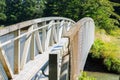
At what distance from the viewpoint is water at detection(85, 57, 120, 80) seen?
15789mm

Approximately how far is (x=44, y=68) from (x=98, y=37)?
16294 millimetres

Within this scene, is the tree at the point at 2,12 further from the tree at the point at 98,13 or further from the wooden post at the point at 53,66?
the wooden post at the point at 53,66

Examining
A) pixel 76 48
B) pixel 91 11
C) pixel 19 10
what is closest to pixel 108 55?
pixel 91 11

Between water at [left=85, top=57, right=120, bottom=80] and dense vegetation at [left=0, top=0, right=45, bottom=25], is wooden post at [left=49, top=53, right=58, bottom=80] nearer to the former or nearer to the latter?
water at [left=85, top=57, right=120, bottom=80]

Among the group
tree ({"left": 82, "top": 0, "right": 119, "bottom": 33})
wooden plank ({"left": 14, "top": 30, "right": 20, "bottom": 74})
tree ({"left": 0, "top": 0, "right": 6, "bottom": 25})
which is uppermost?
wooden plank ({"left": 14, "top": 30, "right": 20, "bottom": 74})

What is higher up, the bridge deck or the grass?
the bridge deck

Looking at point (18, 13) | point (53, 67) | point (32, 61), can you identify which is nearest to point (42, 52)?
point (32, 61)

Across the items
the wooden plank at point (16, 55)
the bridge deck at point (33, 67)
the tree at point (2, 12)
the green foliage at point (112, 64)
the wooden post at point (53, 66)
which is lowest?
the tree at point (2, 12)

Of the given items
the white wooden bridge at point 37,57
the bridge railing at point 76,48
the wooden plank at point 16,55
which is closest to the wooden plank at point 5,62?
the white wooden bridge at point 37,57

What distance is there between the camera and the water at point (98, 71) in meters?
15.8

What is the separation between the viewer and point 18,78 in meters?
4.42

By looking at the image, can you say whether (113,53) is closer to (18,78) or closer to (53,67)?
(18,78)

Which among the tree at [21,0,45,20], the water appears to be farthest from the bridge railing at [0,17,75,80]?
the tree at [21,0,45,20]

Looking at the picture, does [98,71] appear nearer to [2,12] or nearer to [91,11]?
[91,11]
